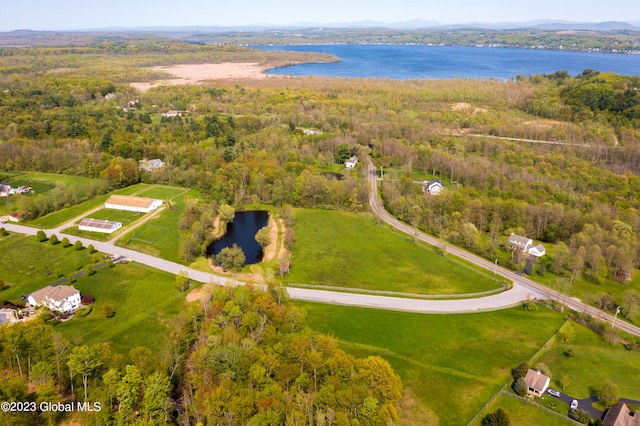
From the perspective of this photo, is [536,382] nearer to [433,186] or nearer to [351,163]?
[433,186]

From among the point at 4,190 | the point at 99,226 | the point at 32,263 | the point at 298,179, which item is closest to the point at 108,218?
the point at 99,226

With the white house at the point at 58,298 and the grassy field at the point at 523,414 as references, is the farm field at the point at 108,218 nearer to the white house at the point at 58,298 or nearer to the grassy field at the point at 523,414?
the white house at the point at 58,298

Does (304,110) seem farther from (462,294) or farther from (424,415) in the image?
(424,415)

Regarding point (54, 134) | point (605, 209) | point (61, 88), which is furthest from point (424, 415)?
point (61, 88)

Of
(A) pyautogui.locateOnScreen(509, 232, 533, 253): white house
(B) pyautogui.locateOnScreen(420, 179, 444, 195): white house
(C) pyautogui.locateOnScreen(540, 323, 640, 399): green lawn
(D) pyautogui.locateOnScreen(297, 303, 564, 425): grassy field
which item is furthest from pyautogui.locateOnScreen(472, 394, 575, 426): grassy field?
(B) pyautogui.locateOnScreen(420, 179, 444, 195): white house

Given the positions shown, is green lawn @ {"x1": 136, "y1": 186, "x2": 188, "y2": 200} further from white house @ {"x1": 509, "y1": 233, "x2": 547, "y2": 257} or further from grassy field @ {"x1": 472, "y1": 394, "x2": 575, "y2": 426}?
grassy field @ {"x1": 472, "y1": 394, "x2": 575, "y2": 426}

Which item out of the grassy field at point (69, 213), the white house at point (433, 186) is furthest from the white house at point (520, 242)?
the grassy field at point (69, 213)
